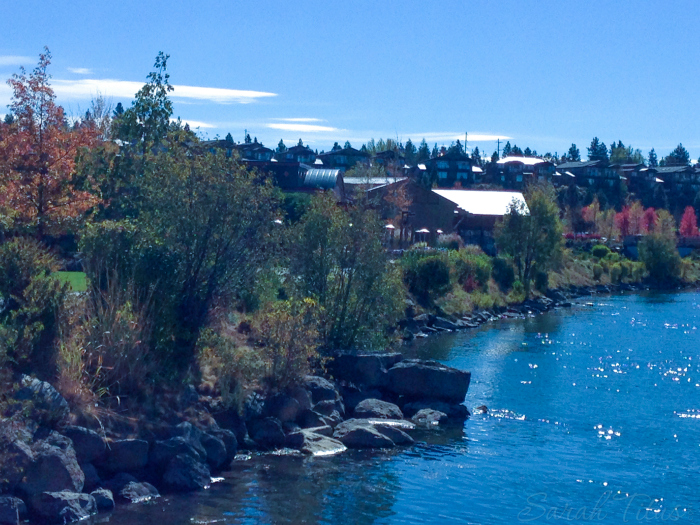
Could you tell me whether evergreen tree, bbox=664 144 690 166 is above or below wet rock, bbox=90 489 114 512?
above

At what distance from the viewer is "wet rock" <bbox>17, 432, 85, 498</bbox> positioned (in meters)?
13.1

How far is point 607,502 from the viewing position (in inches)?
640

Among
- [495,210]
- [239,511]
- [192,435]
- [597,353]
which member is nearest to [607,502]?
[239,511]

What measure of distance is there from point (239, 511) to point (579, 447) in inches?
391

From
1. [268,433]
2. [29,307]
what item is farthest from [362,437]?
[29,307]

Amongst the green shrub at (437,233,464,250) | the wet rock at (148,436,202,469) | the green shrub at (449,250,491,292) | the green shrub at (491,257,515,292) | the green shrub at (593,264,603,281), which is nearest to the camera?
the wet rock at (148,436,202,469)

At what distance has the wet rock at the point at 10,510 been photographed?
1231cm

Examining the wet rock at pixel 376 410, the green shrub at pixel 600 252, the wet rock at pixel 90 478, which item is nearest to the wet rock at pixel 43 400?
the wet rock at pixel 90 478

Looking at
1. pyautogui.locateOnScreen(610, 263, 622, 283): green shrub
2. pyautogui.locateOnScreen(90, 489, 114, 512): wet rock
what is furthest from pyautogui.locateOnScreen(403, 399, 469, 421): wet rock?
pyautogui.locateOnScreen(610, 263, 622, 283): green shrub

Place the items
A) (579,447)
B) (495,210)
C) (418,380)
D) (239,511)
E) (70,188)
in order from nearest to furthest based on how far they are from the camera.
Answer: (239,511)
(579,447)
(70,188)
(418,380)
(495,210)

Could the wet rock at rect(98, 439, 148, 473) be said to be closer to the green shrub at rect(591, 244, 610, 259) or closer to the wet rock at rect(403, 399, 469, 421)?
the wet rock at rect(403, 399, 469, 421)

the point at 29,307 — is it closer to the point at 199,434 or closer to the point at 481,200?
the point at 199,434

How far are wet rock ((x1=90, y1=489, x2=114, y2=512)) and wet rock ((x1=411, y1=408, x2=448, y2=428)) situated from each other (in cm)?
999

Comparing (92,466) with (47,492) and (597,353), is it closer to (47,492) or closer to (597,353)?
(47,492)
